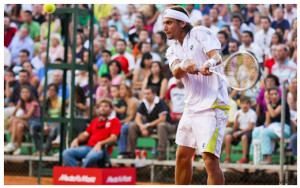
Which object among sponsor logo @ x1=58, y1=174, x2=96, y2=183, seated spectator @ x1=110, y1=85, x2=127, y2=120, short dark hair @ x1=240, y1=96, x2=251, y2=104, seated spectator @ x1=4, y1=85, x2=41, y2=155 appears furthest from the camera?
seated spectator @ x1=4, y1=85, x2=41, y2=155

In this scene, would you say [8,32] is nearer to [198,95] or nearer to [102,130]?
[102,130]

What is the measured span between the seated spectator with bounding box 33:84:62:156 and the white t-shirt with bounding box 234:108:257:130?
3169 mm

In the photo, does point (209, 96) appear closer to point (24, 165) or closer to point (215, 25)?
point (215, 25)

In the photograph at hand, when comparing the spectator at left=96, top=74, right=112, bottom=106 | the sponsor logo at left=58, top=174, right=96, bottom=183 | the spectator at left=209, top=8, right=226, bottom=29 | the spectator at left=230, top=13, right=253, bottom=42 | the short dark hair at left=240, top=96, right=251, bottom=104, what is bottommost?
the sponsor logo at left=58, top=174, right=96, bottom=183

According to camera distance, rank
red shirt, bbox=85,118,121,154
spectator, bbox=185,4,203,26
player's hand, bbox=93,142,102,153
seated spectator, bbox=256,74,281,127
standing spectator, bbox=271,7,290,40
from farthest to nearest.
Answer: spectator, bbox=185,4,203,26, standing spectator, bbox=271,7,290,40, seated spectator, bbox=256,74,281,127, red shirt, bbox=85,118,121,154, player's hand, bbox=93,142,102,153

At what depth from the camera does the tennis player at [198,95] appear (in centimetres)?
573

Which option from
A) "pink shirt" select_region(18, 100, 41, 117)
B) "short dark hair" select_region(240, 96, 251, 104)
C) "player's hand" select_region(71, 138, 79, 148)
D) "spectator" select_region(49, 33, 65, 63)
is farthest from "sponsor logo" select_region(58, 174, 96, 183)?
"spectator" select_region(49, 33, 65, 63)

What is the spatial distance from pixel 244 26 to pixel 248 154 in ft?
7.07

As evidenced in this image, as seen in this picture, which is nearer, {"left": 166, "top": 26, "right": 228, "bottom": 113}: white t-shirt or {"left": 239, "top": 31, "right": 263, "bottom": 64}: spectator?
{"left": 166, "top": 26, "right": 228, "bottom": 113}: white t-shirt

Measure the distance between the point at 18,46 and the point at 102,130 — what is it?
352 centimetres

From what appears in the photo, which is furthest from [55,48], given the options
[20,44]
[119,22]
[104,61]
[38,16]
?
[119,22]

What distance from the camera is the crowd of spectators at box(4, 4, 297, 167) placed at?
10.1 m

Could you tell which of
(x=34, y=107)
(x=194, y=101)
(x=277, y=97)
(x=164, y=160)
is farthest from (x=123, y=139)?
(x=194, y=101)

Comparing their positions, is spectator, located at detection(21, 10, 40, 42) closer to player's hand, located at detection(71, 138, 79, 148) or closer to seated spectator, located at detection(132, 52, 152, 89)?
seated spectator, located at detection(132, 52, 152, 89)
